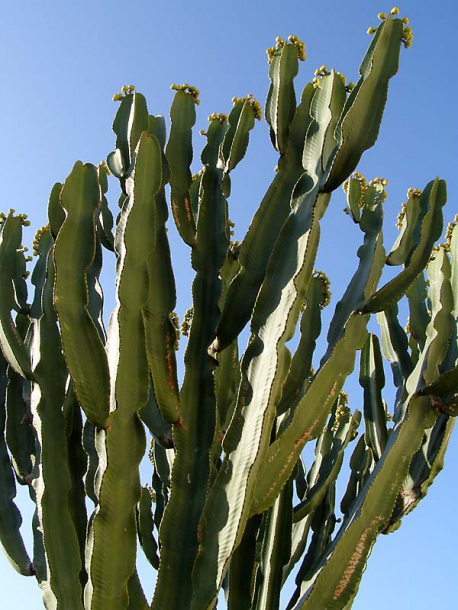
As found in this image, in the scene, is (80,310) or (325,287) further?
(325,287)

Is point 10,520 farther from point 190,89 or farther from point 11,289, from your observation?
point 190,89

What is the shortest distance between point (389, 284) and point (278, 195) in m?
0.51

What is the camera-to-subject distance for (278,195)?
9.18 ft

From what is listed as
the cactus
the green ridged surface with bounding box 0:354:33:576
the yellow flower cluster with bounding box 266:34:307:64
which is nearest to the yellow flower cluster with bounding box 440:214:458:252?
the cactus

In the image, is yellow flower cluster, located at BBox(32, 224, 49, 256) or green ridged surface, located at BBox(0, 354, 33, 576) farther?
yellow flower cluster, located at BBox(32, 224, 49, 256)

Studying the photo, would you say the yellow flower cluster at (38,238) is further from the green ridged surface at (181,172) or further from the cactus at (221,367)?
the green ridged surface at (181,172)

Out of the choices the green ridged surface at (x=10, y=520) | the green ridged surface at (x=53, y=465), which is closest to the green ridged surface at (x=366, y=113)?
the green ridged surface at (x=53, y=465)

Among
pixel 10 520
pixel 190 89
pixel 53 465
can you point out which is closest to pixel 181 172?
pixel 190 89

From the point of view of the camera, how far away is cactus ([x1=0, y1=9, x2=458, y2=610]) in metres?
2.25

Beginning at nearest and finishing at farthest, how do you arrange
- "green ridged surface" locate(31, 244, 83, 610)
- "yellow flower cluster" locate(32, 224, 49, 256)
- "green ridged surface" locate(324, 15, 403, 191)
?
"green ridged surface" locate(31, 244, 83, 610)
"green ridged surface" locate(324, 15, 403, 191)
"yellow flower cluster" locate(32, 224, 49, 256)

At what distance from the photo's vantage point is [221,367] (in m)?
2.93

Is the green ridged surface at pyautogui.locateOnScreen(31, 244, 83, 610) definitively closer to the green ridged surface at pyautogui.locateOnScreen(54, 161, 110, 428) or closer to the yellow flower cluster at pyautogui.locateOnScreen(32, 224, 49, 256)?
the green ridged surface at pyautogui.locateOnScreen(54, 161, 110, 428)

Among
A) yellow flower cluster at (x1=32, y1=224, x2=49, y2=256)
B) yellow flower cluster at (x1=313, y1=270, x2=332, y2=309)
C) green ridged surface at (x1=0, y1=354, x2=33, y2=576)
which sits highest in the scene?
yellow flower cluster at (x1=32, y1=224, x2=49, y2=256)

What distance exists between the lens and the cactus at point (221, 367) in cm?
225
